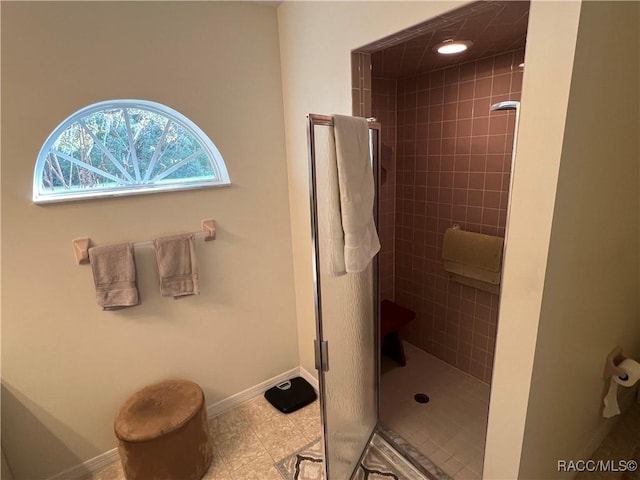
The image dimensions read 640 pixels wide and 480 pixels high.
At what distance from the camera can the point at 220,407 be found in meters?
2.33

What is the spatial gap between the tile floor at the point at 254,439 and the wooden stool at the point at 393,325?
0.72 meters

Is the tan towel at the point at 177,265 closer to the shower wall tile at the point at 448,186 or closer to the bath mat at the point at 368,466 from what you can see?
the bath mat at the point at 368,466

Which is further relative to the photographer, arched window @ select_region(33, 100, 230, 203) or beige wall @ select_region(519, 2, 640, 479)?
arched window @ select_region(33, 100, 230, 203)

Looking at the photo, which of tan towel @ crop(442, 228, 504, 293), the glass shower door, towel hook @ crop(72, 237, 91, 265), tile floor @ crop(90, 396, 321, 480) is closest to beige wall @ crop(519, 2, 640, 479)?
tan towel @ crop(442, 228, 504, 293)

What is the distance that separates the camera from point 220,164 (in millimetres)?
2068

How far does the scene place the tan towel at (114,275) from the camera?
174 cm

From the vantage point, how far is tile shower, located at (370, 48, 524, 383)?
2121mm

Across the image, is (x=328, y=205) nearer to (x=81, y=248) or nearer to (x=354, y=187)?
→ (x=354, y=187)

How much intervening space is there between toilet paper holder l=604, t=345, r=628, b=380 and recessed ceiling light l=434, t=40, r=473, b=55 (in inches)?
67.0

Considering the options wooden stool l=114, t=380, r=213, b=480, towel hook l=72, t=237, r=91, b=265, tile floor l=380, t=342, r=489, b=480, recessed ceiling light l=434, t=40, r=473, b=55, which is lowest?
tile floor l=380, t=342, r=489, b=480

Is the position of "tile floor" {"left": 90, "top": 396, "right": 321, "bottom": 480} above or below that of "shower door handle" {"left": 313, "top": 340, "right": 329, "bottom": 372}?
below

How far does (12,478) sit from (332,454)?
1.60 metres

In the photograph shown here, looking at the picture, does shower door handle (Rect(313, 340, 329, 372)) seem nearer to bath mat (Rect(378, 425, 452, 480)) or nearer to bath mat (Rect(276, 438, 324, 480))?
bath mat (Rect(276, 438, 324, 480))

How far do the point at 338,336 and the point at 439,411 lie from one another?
113 cm
